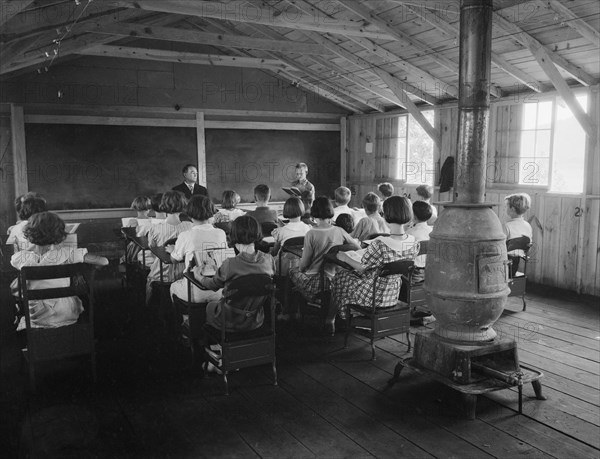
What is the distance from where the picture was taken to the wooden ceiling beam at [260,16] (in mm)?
5934

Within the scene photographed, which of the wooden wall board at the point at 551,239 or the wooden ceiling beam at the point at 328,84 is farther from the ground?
the wooden ceiling beam at the point at 328,84

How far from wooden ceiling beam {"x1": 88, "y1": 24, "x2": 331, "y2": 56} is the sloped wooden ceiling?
1 centimetres

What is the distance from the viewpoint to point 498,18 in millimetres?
5602

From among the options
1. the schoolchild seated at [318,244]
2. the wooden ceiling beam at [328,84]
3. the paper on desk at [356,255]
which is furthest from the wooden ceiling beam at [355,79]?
the paper on desk at [356,255]

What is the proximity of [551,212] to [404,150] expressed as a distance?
132 inches

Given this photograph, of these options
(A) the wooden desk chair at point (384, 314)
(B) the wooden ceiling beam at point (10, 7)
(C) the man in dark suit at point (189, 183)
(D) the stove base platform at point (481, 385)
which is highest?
(B) the wooden ceiling beam at point (10, 7)

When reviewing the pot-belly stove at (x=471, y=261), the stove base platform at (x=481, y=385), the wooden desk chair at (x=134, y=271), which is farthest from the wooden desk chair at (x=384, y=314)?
the wooden desk chair at (x=134, y=271)

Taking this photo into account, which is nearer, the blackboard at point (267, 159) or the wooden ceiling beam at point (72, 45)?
the wooden ceiling beam at point (72, 45)

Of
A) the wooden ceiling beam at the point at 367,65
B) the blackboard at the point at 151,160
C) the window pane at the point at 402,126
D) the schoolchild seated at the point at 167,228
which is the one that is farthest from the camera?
the window pane at the point at 402,126

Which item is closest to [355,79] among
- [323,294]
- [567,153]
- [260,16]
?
[260,16]

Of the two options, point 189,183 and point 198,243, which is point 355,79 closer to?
point 189,183

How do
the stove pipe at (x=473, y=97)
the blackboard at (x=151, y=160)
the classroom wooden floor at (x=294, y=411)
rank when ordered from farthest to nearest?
the blackboard at (x=151, y=160), the stove pipe at (x=473, y=97), the classroom wooden floor at (x=294, y=411)

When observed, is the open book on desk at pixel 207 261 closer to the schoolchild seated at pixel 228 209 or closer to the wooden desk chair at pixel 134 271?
the wooden desk chair at pixel 134 271

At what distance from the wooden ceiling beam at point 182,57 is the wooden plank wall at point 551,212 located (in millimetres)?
3285
